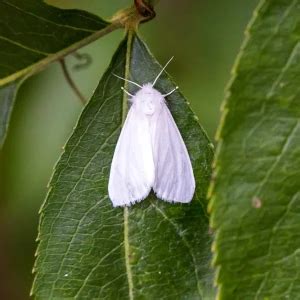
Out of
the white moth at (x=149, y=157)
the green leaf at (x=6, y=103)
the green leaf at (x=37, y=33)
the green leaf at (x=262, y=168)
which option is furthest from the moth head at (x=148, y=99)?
the green leaf at (x=262, y=168)

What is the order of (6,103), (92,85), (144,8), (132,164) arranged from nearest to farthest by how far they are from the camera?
(144,8) < (6,103) < (132,164) < (92,85)

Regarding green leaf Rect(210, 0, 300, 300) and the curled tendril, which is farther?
the curled tendril

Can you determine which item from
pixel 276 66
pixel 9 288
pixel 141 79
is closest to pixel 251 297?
pixel 276 66

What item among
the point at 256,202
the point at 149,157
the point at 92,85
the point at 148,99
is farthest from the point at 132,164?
the point at 92,85

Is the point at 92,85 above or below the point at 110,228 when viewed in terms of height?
above

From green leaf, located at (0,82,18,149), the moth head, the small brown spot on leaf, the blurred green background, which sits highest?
the blurred green background

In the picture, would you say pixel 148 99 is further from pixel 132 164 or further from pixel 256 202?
pixel 256 202

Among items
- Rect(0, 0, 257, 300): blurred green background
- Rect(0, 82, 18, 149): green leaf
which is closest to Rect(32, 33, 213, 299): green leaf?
Rect(0, 82, 18, 149): green leaf

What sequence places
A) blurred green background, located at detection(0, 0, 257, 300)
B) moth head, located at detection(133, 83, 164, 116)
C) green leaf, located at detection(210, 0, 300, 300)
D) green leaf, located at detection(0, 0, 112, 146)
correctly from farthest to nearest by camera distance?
blurred green background, located at detection(0, 0, 257, 300) < moth head, located at detection(133, 83, 164, 116) < green leaf, located at detection(0, 0, 112, 146) < green leaf, located at detection(210, 0, 300, 300)

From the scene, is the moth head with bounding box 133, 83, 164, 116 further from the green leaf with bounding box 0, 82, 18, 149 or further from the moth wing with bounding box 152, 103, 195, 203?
the green leaf with bounding box 0, 82, 18, 149
